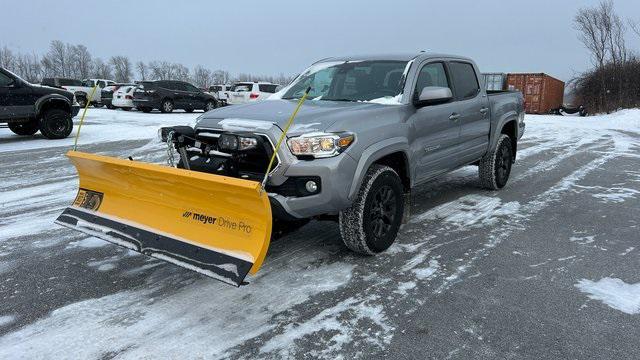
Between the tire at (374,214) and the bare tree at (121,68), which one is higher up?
the bare tree at (121,68)

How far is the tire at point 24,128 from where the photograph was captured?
41.7 ft

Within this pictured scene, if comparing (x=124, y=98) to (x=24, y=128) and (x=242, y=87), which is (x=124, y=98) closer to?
(x=242, y=87)

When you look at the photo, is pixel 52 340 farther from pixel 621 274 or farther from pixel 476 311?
pixel 621 274

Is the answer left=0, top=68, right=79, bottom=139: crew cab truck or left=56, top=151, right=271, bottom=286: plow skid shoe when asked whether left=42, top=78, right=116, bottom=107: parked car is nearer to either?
left=0, top=68, right=79, bottom=139: crew cab truck

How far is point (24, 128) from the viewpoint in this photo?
12875 mm

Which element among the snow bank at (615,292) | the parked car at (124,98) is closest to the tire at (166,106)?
the parked car at (124,98)

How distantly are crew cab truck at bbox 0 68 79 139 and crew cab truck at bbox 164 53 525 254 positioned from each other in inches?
350

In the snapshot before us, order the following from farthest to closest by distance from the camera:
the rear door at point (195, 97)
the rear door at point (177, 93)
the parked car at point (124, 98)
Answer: the parked car at point (124, 98)
the rear door at point (195, 97)
the rear door at point (177, 93)

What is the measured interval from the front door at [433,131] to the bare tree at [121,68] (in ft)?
399

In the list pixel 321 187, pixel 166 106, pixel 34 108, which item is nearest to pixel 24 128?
pixel 34 108

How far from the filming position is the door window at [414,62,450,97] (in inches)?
190

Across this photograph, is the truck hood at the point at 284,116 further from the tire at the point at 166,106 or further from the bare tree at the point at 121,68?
the bare tree at the point at 121,68

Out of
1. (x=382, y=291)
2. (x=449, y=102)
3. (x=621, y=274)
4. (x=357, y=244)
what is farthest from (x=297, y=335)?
(x=449, y=102)

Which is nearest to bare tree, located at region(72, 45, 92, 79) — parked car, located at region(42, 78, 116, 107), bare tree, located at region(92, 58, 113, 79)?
bare tree, located at region(92, 58, 113, 79)
